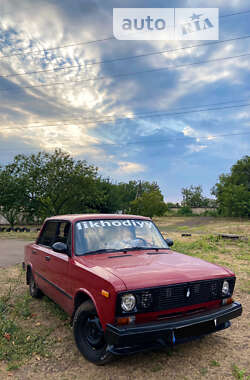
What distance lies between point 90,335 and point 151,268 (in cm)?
107

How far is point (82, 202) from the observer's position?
2967cm

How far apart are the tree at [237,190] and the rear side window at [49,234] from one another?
4243 cm

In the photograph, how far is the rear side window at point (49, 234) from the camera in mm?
5334

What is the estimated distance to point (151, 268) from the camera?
346 cm

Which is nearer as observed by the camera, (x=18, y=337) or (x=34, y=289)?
(x=18, y=337)

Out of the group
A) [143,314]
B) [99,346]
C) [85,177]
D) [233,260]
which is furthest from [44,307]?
[85,177]

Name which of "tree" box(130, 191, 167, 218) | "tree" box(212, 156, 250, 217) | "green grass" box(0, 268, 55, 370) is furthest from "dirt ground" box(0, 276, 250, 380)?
"tree" box(212, 156, 250, 217)

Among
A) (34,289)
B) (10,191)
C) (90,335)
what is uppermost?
(10,191)

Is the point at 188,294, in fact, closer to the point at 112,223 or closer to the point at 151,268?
the point at 151,268

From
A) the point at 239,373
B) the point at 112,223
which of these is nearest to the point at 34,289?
the point at 112,223

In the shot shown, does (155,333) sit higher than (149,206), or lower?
lower

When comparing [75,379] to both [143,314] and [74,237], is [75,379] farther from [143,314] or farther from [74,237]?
[74,237]

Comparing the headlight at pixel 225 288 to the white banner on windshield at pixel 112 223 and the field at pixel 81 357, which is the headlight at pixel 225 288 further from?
the white banner on windshield at pixel 112 223

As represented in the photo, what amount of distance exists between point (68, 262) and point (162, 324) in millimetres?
1654
